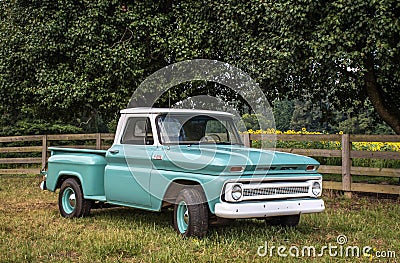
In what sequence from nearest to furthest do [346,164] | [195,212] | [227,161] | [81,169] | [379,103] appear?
[227,161] → [195,212] → [81,169] → [346,164] → [379,103]

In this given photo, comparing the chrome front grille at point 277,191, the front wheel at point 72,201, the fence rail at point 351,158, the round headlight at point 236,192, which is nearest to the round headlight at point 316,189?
the chrome front grille at point 277,191

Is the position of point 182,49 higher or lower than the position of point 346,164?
higher

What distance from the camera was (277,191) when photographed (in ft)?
24.5

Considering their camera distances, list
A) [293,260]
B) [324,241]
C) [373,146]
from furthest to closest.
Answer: [373,146] → [324,241] → [293,260]

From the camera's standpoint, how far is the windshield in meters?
8.29

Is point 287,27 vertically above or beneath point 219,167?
above

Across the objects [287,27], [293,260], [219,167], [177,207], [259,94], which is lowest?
[293,260]

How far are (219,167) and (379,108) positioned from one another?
8384 mm

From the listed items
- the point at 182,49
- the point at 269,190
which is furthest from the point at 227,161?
the point at 182,49

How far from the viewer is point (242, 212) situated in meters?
6.94

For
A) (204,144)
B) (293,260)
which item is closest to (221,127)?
(204,144)

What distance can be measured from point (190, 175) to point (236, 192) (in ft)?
2.36

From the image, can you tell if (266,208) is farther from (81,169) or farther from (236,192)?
(81,169)

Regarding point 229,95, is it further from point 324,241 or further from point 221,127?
point 324,241
